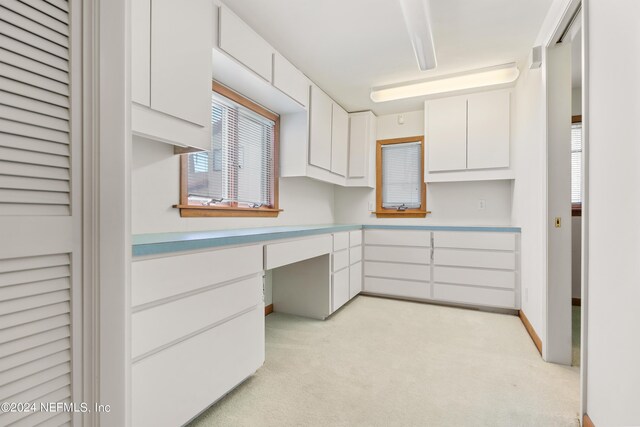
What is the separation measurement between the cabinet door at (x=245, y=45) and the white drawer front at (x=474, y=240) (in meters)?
2.33

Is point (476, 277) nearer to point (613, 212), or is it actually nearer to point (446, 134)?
point (446, 134)

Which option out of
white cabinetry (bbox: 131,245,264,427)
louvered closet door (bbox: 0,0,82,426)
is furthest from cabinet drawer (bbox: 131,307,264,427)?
louvered closet door (bbox: 0,0,82,426)

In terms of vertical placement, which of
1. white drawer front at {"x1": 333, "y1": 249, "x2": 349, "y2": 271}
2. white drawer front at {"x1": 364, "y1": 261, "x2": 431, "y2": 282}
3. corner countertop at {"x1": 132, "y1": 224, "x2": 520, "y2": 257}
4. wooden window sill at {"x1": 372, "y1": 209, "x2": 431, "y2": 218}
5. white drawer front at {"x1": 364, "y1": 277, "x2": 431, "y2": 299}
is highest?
wooden window sill at {"x1": 372, "y1": 209, "x2": 431, "y2": 218}

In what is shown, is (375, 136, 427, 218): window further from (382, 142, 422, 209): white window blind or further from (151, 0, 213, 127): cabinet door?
(151, 0, 213, 127): cabinet door

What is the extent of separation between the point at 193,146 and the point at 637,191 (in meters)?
1.85

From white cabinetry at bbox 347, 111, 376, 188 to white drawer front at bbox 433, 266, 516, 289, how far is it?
1.36 metres

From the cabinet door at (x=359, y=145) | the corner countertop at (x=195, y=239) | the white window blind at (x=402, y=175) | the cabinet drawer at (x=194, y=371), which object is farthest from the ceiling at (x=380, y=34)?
the cabinet drawer at (x=194, y=371)

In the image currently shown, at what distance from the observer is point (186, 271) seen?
1.33m

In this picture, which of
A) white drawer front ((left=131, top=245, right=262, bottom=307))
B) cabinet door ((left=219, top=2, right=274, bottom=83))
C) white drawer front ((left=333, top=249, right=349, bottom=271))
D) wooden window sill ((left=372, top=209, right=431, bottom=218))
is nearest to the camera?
white drawer front ((left=131, top=245, right=262, bottom=307))

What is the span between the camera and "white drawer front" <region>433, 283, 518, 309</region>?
3049mm

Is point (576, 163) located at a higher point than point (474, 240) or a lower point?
higher

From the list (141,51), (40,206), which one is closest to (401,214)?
(141,51)

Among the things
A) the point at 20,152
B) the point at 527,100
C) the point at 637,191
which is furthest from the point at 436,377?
the point at 527,100

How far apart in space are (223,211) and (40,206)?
64.7 inches
